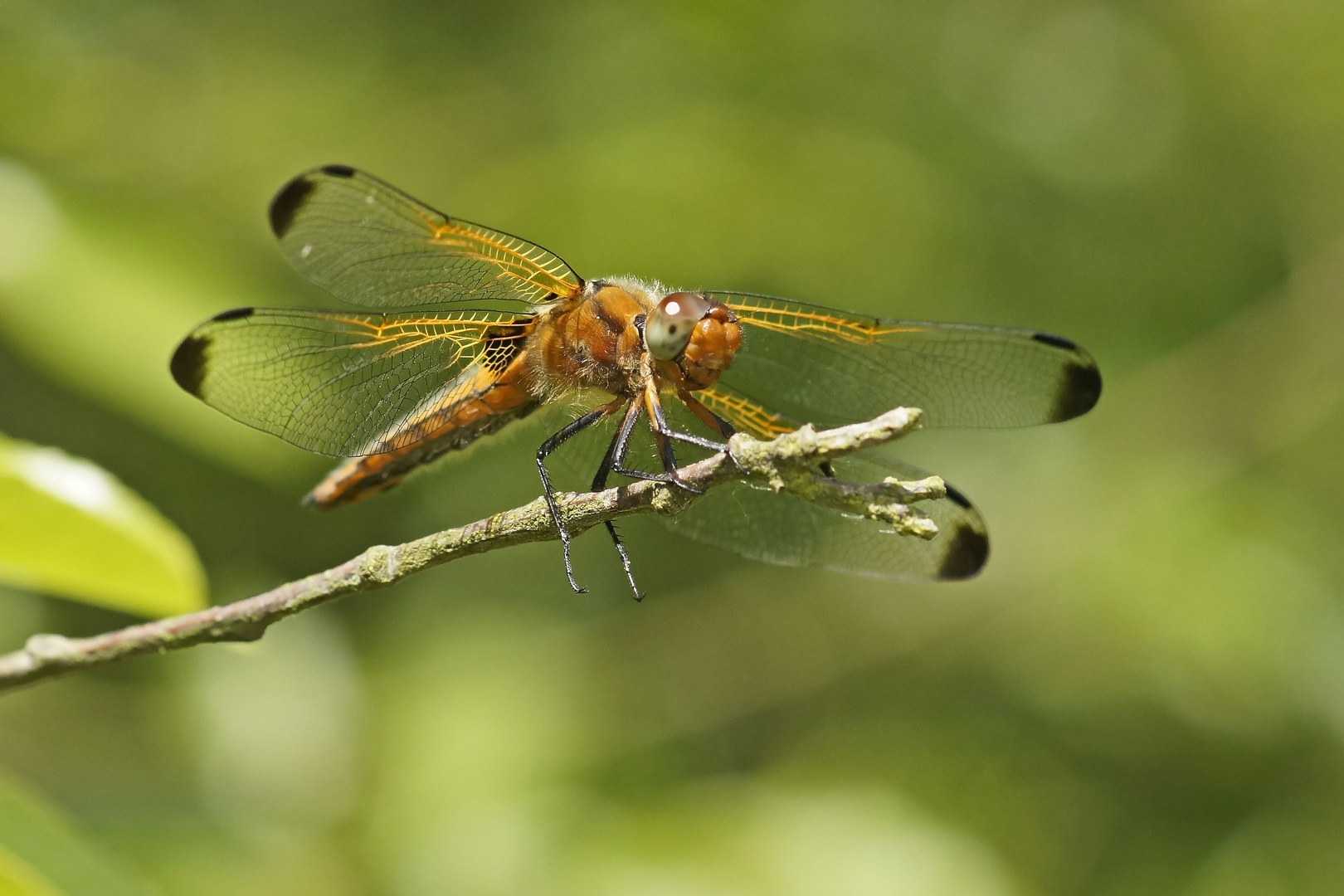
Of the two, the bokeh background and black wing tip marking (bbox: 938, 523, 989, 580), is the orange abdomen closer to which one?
the bokeh background

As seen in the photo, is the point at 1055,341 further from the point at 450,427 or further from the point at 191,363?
the point at 191,363

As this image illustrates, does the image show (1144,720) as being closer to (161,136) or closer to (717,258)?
(717,258)

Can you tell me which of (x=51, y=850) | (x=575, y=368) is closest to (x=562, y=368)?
(x=575, y=368)

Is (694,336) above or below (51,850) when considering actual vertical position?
above

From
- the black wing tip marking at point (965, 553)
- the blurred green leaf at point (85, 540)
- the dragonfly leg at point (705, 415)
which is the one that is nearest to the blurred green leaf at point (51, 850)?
the blurred green leaf at point (85, 540)

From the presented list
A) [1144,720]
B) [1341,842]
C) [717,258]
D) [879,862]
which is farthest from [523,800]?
[1341,842]

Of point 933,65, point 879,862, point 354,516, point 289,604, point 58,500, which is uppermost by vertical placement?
point 933,65

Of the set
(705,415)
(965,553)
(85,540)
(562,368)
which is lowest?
(85,540)
